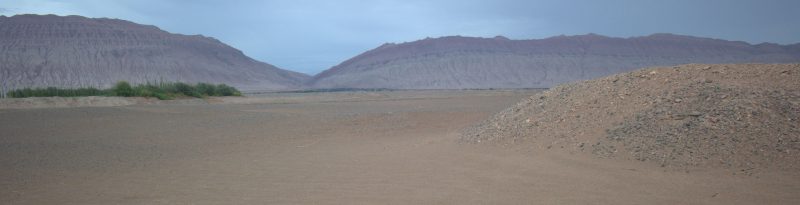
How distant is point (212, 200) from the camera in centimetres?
665

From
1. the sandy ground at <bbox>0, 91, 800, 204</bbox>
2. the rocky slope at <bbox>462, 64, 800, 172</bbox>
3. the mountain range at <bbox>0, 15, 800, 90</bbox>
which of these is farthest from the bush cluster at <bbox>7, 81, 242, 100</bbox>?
the mountain range at <bbox>0, 15, 800, 90</bbox>

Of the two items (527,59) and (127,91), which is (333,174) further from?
(527,59)

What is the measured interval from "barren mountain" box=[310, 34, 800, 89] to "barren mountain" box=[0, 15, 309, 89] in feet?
56.3

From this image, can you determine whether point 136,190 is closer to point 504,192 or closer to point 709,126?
point 504,192

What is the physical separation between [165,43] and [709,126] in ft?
329

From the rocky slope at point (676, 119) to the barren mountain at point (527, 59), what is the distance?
74025 mm

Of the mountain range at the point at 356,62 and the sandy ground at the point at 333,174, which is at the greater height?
the mountain range at the point at 356,62

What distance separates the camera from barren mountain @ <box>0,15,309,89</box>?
75.5 m

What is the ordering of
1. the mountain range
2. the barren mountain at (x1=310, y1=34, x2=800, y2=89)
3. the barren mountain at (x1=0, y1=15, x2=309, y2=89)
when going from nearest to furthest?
the barren mountain at (x1=0, y1=15, x2=309, y2=89) < the mountain range < the barren mountain at (x1=310, y1=34, x2=800, y2=89)

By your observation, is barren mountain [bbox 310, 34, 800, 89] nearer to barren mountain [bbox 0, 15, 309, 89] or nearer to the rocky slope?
barren mountain [bbox 0, 15, 309, 89]

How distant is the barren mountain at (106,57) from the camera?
75500 mm

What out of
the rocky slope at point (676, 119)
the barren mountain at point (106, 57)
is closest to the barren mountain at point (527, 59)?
the barren mountain at point (106, 57)

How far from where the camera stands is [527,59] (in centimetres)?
9844

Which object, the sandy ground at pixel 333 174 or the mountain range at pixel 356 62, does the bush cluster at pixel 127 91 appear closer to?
the sandy ground at pixel 333 174
